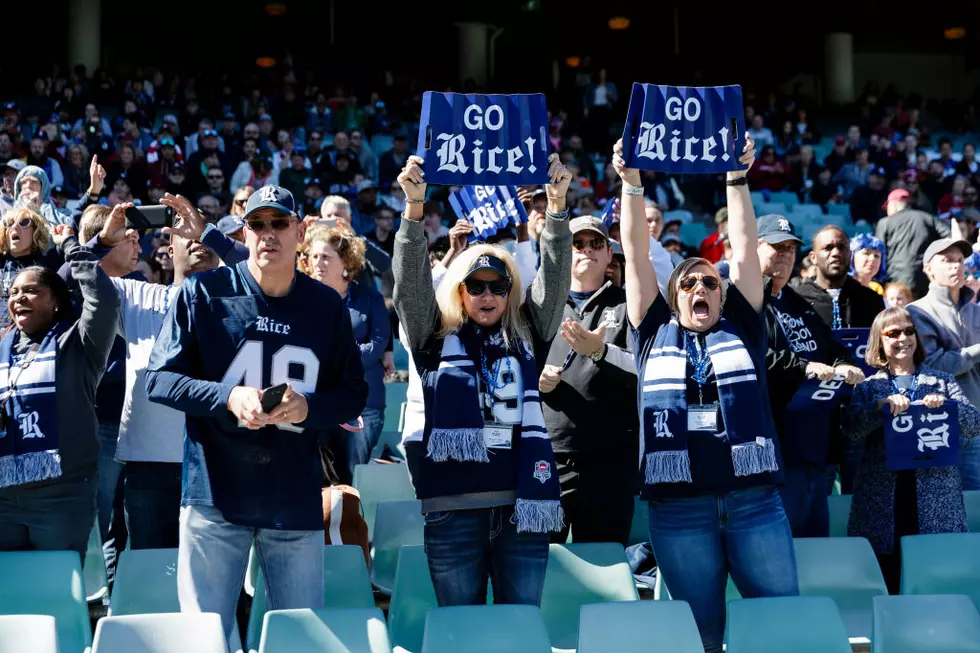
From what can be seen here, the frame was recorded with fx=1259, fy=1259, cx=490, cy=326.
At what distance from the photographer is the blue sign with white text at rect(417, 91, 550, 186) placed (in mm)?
4121

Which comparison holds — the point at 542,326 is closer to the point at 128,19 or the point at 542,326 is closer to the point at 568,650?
the point at 568,650

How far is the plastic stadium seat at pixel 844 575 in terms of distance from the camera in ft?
14.5

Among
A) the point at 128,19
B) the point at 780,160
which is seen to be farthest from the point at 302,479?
the point at 128,19

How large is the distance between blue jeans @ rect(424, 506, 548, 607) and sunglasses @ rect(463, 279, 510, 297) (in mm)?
642

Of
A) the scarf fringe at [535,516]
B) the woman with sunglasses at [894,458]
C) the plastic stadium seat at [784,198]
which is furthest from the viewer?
the plastic stadium seat at [784,198]

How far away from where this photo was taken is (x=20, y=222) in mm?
5078

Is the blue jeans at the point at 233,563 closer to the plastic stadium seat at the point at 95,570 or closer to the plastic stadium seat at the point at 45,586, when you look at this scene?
the plastic stadium seat at the point at 45,586

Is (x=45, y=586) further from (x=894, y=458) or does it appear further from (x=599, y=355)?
(x=894, y=458)

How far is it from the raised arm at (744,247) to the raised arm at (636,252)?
26 cm

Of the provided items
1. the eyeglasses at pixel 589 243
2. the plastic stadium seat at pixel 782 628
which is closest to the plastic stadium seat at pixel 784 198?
the eyeglasses at pixel 589 243

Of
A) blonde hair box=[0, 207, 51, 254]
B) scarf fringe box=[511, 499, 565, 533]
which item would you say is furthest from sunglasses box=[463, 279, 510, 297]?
blonde hair box=[0, 207, 51, 254]

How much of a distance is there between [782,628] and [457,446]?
Result: 1.05 meters

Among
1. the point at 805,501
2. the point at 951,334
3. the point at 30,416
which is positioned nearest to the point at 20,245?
the point at 30,416

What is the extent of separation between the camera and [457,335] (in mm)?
3799
